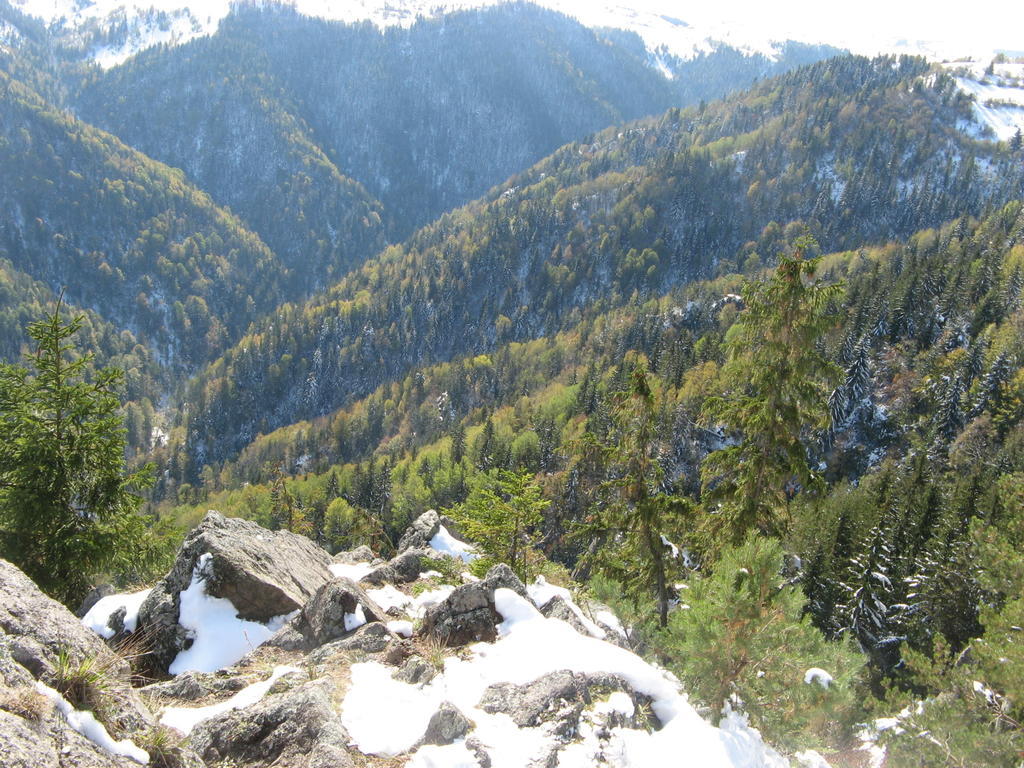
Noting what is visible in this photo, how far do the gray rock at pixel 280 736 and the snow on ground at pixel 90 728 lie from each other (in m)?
2.30

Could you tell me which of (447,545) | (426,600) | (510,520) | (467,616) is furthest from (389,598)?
(447,545)

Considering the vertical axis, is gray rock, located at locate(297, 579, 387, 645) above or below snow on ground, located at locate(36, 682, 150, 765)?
below

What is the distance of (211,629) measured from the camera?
40.7ft

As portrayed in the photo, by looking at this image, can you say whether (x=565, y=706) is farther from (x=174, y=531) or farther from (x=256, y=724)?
(x=174, y=531)

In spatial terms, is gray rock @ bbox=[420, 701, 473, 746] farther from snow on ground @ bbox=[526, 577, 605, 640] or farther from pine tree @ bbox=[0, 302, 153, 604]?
pine tree @ bbox=[0, 302, 153, 604]

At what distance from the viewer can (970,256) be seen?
109 metres

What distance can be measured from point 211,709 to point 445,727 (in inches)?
157

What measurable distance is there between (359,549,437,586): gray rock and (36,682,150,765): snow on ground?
13.5 meters

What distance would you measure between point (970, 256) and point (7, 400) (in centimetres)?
13926

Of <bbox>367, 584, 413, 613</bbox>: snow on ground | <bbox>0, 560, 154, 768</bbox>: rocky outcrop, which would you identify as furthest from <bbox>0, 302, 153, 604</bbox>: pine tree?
<bbox>0, 560, 154, 768</bbox>: rocky outcrop

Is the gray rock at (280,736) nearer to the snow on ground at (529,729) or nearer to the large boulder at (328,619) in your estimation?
the snow on ground at (529,729)

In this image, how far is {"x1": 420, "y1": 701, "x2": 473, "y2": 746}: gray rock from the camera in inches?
301

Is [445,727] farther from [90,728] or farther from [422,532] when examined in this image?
[422,532]

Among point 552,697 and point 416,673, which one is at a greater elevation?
point 552,697
